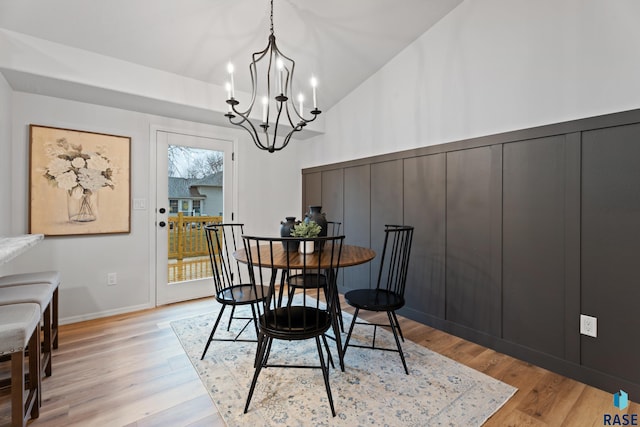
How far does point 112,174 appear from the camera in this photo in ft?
9.61

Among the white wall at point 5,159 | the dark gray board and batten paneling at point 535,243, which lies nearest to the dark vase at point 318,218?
the dark gray board and batten paneling at point 535,243

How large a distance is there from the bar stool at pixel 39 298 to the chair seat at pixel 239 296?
971mm

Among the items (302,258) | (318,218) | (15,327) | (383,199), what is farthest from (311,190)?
(15,327)

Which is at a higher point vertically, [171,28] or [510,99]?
[171,28]

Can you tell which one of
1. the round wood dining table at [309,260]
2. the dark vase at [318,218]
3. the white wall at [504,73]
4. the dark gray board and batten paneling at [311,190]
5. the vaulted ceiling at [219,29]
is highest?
the vaulted ceiling at [219,29]

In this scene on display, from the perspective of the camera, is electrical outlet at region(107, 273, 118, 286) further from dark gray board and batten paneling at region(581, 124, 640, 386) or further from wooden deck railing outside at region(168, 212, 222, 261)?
dark gray board and batten paneling at region(581, 124, 640, 386)

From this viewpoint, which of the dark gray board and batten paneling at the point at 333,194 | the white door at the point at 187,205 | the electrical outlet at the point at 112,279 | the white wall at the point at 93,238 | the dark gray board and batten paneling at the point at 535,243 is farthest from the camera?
the dark gray board and batten paneling at the point at 333,194

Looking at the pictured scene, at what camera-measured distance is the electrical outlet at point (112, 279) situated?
9.73 ft

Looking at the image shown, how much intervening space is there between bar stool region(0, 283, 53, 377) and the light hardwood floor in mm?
124

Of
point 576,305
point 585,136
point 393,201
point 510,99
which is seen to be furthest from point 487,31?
point 576,305

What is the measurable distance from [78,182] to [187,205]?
0.98 m

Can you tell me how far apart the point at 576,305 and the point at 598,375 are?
417 mm

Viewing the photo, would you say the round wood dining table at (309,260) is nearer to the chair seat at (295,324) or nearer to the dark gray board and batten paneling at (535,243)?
the chair seat at (295,324)

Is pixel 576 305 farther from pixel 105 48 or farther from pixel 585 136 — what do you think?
pixel 105 48
